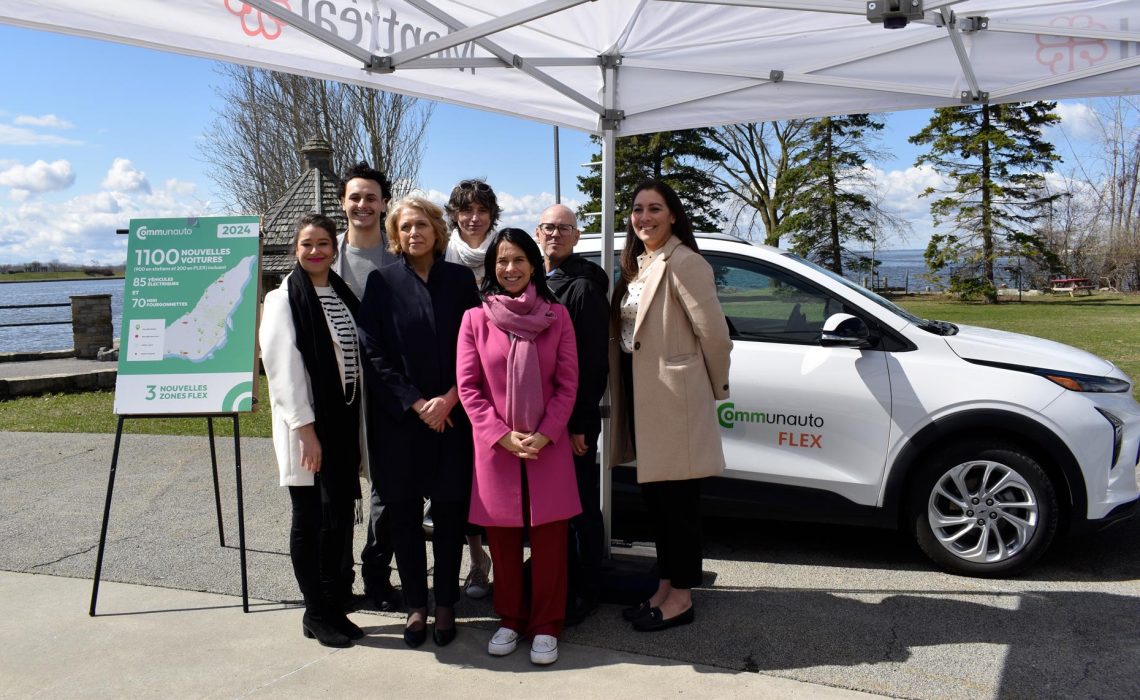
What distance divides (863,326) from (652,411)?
153cm

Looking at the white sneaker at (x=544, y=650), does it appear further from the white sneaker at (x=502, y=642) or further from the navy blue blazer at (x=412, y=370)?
the navy blue blazer at (x=412, y=370)

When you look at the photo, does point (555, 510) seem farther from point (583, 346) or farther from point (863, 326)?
point (863, 326)

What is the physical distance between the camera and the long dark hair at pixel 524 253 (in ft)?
12.3

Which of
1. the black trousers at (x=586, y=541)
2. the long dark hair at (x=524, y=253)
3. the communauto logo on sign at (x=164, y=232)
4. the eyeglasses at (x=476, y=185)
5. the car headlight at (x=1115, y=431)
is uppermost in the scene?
the eyeglasses at (x=476, y=185)

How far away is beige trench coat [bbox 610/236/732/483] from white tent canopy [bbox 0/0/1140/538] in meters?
0.70

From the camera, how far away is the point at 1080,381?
A: 14.7 ft

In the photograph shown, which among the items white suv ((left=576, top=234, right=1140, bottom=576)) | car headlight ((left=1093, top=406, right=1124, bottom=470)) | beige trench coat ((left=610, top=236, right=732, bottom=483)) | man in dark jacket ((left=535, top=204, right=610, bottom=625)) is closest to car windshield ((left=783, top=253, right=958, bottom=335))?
white suv ((left=576, top=234, right=1140, bottom=576))

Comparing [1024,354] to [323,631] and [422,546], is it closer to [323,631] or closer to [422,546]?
[422,546]

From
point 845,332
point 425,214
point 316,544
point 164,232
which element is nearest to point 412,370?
point 425,214

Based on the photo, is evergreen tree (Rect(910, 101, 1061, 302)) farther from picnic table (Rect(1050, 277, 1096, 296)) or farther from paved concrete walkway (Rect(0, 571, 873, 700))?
paved concrete walkway (Rect(0, 571, 873, 700))

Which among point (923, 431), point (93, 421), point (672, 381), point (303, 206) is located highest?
point (303, 206)

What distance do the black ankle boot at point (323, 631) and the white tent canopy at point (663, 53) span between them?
2.27m

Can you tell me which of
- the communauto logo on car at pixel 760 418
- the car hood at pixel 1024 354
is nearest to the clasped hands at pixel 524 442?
the communauto logo on car at pixel 760 418

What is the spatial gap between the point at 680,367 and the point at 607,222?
3.40 feet
